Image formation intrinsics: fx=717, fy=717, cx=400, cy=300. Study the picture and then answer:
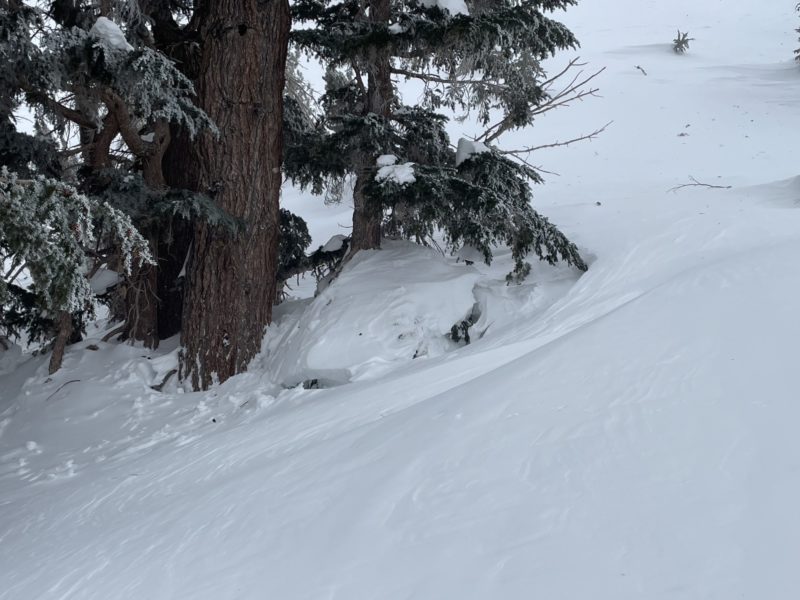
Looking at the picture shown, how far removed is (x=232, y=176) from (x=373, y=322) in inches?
72.7

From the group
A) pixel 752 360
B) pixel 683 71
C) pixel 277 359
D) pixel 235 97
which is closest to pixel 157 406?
pixel 277 359

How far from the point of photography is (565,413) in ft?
9.50

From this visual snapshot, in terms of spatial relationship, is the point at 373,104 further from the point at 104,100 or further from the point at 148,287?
the point at 148,287

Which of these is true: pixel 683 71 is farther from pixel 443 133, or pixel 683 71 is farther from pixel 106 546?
pixel 106 546

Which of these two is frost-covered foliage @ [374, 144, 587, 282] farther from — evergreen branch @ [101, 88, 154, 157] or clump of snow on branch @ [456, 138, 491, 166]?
evergreen branch @ [101, 88, 154, 157]

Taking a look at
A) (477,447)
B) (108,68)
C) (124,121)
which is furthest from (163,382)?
(477,447)

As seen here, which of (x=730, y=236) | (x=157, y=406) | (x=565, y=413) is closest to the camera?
(x=565, y=413)

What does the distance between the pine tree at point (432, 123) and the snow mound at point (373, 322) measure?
16.2 inches

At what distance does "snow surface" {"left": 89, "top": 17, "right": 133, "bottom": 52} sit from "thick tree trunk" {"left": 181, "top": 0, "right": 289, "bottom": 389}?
4.42 ft

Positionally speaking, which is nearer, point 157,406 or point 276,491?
point 276,491

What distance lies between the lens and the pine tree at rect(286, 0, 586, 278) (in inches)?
225

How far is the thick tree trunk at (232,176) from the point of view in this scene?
251 inches

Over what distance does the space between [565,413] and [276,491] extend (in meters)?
1.38

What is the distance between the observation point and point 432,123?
7.06m
